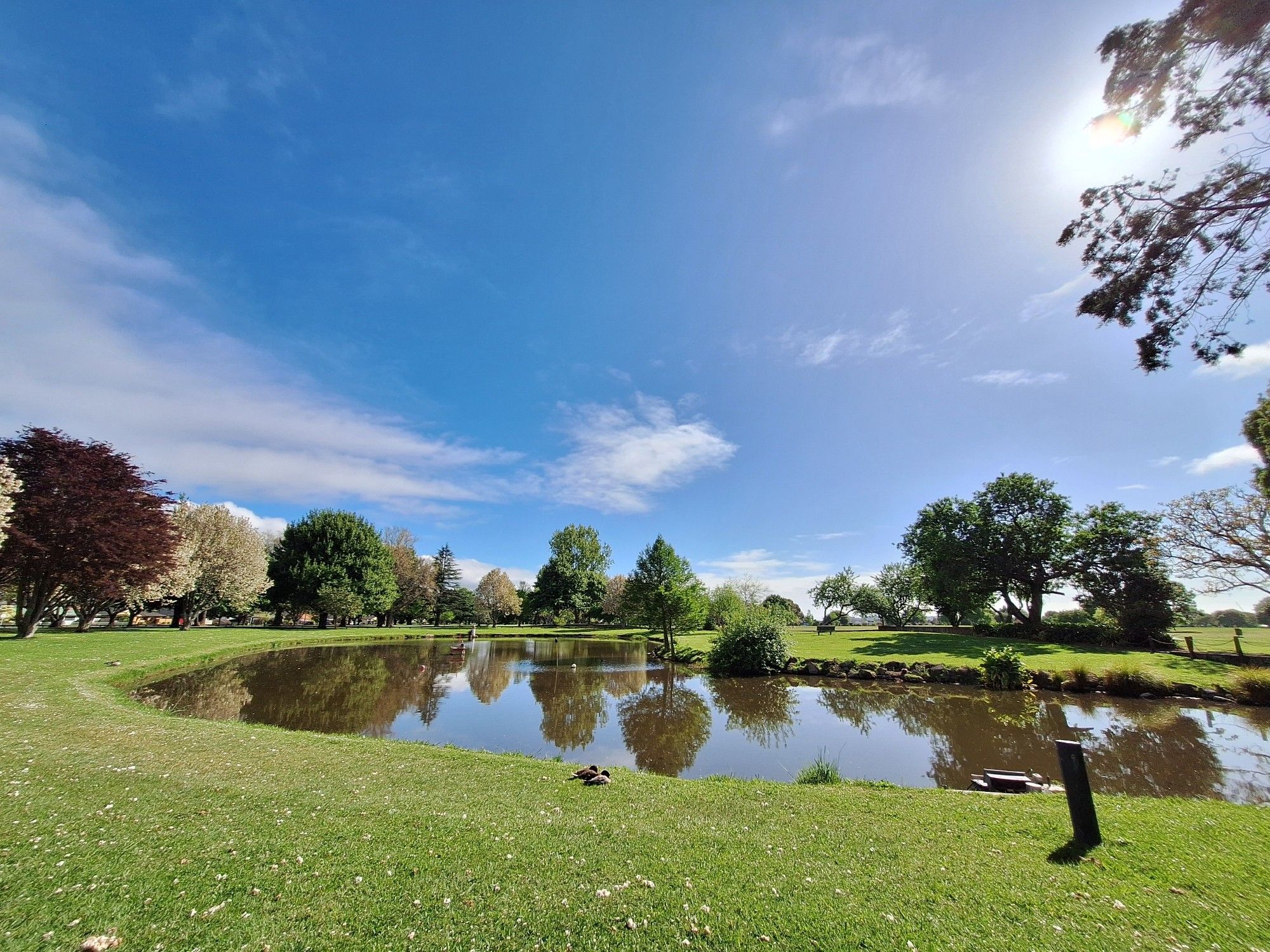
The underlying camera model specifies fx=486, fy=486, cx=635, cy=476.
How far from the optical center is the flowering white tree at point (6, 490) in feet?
61.3

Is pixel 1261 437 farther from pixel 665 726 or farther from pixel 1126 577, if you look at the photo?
pixel 665 726

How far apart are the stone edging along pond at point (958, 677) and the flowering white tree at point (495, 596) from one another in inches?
2010

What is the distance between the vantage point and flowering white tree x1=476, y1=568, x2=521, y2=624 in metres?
67.9

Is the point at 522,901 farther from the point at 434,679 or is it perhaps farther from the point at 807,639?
the point at 807,639

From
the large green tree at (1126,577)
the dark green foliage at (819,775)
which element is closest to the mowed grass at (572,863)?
the dark green foliage at (819,775)

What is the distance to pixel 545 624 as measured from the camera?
73.9 metres

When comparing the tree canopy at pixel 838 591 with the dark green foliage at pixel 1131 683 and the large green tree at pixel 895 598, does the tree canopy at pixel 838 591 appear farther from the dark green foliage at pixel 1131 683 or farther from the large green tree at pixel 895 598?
the dark green foliage at pixel 1131 683

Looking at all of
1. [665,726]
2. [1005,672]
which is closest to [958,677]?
[1005,672]

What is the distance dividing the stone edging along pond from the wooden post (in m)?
18.5

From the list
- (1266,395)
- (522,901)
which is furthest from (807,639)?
(522,901)

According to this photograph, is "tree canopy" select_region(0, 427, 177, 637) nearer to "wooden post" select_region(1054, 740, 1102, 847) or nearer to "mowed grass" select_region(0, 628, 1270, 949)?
"mowed grass" select_region(0, 628, 1270, 949)

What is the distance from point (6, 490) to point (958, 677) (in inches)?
1622

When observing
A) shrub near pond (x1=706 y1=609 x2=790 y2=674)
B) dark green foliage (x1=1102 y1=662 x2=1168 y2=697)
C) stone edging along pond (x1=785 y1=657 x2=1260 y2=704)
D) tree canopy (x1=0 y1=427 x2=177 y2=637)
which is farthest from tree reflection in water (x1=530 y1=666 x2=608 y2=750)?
tree canopy (x1=0 y1=427 x2=177 y2=637)

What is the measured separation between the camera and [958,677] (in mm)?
21812
